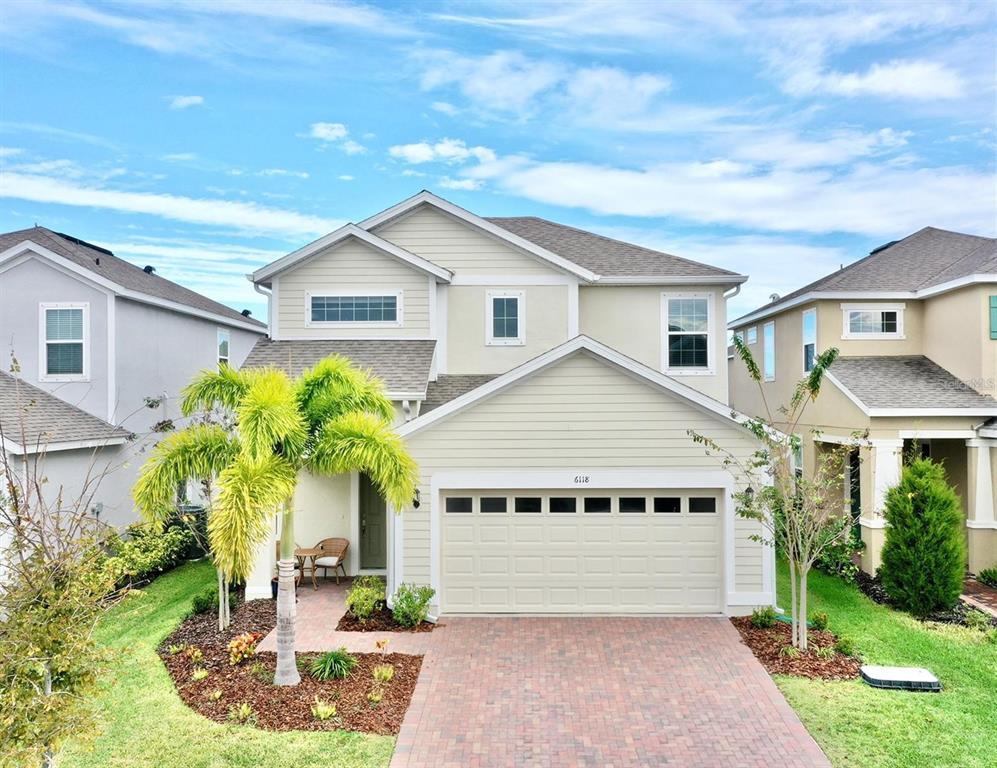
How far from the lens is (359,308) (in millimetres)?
14836

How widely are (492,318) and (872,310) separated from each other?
10.3 meters

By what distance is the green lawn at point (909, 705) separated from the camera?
6.85 meters

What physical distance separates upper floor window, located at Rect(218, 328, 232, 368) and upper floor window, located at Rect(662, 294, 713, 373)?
15.0 meters

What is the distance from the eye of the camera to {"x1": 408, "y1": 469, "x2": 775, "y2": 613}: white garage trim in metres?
11.2

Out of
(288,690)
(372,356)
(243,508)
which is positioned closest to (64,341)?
(372,356)

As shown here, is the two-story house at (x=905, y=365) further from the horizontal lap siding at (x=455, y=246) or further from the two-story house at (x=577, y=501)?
the horizontal lap siding at (x=455, y=246)

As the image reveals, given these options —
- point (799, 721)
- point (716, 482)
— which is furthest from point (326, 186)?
point (799, 721)

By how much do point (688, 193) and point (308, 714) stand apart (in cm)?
2032

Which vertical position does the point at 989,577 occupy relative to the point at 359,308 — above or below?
below

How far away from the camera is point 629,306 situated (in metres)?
15.6

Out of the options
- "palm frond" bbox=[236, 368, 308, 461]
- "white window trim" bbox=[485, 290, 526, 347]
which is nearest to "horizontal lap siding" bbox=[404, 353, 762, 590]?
"palm frond" bbox=[236, 368, 308, 461]

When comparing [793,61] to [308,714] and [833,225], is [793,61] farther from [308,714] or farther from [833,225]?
[308,714]

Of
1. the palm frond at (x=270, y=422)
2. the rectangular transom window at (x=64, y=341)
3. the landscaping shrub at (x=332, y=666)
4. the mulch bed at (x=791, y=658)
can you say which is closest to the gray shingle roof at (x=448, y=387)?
the palm frond at (x=270, y=422)

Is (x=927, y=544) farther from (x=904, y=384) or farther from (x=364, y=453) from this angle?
(x=364, y=453)
